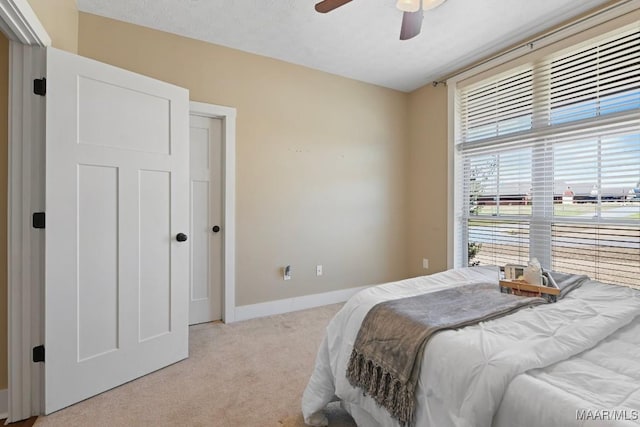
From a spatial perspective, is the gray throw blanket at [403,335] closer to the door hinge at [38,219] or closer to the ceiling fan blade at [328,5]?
the ceiling fan blade at [328,5]

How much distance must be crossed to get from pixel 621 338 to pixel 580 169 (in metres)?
1.82

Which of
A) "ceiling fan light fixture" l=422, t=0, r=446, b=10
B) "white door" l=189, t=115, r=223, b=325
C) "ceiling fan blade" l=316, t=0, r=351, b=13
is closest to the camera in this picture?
"ceiling fan blade" l=316, t=0, r=351, b=13

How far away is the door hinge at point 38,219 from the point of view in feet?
5.51

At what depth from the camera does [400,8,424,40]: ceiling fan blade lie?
Answer: 1953 millimetres

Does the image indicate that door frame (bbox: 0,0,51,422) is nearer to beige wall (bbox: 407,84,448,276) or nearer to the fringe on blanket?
the fringe on blanket

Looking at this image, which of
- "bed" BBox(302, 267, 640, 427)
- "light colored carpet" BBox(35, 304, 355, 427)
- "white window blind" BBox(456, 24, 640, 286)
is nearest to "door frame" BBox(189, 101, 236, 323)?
"light colored carpet" BBox(35, 304, 355, 427)

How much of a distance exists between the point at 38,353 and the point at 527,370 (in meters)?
2.36

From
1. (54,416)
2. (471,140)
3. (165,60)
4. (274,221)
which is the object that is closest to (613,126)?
(471,140)

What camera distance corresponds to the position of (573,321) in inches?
47.6

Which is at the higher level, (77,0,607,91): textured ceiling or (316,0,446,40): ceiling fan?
(77,0,607,91): textured ceiling

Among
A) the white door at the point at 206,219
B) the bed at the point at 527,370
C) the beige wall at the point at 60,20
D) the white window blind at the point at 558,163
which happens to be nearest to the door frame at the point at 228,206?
the white door at the point at 206,219

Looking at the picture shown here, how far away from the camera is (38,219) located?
5.53 feet

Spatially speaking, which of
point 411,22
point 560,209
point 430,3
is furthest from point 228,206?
point 560,209

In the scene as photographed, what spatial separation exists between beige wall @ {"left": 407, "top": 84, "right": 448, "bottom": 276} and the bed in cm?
214
